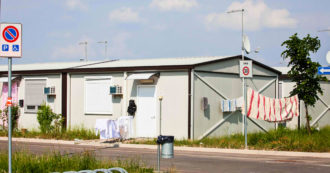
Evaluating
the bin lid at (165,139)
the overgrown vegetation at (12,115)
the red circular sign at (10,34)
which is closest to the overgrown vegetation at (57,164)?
the bin lid at (165,139)

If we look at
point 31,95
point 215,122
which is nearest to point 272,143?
point 215,122

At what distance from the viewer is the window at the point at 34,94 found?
26266 mm

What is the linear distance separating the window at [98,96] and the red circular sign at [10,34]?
14.2 metres

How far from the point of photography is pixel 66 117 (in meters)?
25.3

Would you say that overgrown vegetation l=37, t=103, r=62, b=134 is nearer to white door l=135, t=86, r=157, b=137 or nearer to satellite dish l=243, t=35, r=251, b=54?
white door l=135, t=86, r=157, b=137

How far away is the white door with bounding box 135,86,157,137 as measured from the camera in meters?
22.8

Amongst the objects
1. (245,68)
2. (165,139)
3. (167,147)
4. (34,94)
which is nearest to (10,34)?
(165,139)

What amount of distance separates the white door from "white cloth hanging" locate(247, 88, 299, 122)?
428 centimetres

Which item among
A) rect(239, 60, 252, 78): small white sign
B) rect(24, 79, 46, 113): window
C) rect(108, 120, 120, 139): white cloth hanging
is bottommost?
rect(108, 120, 120, 139): white cloth hanging

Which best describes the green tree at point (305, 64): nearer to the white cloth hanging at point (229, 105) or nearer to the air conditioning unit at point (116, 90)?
the white cloth hanging at point (229, 105)

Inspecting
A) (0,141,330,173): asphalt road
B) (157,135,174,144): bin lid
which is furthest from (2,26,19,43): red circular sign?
(0,141,330,173): asphalt road

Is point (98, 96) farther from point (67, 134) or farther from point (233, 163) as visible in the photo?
point (233, 163)

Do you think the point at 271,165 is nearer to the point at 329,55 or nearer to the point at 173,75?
the point at 329,55

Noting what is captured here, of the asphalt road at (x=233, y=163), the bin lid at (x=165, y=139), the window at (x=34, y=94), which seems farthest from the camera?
the window at (x=34, y=94)
